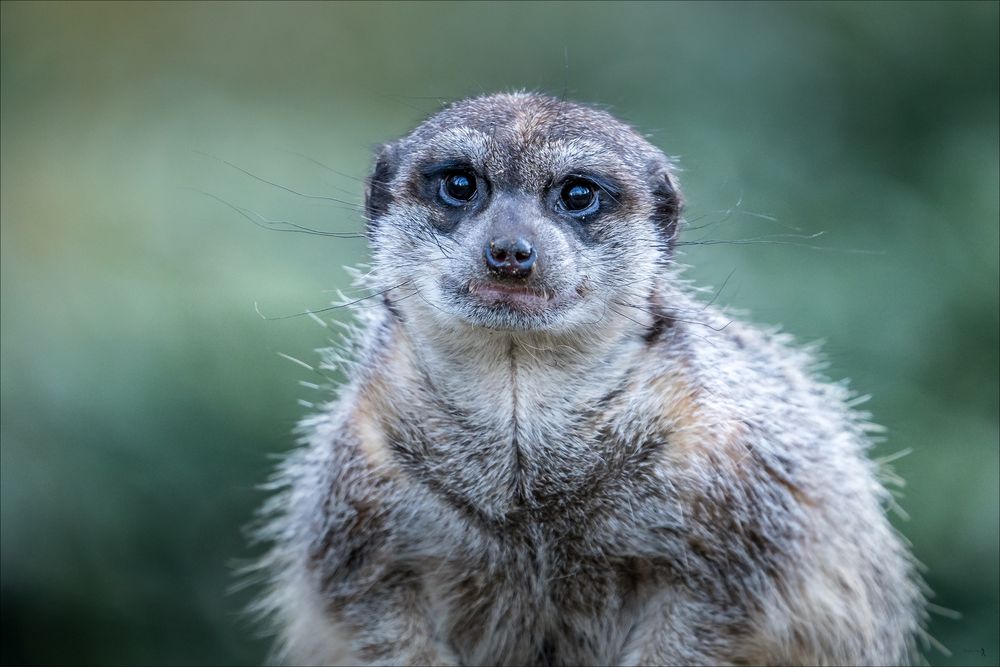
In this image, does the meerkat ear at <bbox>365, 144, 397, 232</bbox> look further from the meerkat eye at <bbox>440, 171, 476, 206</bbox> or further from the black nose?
the black nose

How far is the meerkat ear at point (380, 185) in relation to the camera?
3677mm

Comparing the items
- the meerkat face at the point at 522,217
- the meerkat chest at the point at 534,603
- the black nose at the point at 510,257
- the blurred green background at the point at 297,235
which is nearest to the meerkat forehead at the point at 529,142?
the meerkat face at the point at 522,217

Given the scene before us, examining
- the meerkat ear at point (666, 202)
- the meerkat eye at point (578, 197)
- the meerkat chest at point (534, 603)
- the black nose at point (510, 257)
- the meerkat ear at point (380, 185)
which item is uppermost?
the meerkat ear at point (666, 202)

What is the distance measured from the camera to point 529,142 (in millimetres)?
3346

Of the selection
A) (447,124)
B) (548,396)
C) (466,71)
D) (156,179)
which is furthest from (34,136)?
(548,396)

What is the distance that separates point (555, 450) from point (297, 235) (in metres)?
3.47

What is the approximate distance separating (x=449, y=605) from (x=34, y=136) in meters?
4.78

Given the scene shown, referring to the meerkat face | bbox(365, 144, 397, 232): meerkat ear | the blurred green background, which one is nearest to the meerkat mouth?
the meerkat face

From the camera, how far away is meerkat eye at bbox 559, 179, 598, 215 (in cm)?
341

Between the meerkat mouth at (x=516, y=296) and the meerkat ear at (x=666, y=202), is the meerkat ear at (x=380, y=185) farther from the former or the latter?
the meerkat ear at (x=666, y=202)

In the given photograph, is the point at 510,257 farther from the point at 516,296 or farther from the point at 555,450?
the point at 555,450

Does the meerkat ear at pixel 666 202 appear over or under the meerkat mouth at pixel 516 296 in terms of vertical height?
over

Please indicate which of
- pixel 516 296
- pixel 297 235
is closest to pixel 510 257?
pixel 516 296

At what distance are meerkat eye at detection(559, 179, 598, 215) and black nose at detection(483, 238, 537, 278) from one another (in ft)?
1.13
